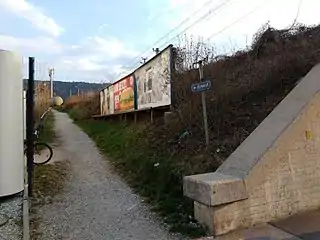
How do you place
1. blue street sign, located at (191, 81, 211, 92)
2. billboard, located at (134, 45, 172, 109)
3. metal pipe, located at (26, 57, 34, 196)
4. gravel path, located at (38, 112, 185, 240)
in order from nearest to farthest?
gravel path, located at (38, 112, 185, 240)
blue street sign, located at (191, 81, 211, 92)
metal pipe, located at (26, 57, 34, 196)
billboard, located at (134, 45, 172, 109)

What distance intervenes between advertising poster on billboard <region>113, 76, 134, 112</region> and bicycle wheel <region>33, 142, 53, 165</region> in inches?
188

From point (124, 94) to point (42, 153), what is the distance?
22.0 feet

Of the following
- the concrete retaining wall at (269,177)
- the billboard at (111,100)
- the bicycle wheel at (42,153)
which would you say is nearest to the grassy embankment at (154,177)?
the concrete retaining wall at (269,177)

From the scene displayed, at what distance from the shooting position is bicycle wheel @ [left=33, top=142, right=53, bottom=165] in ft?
35.4

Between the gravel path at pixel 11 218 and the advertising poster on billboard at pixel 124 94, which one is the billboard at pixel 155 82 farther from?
the gravel path at pixel 11 218

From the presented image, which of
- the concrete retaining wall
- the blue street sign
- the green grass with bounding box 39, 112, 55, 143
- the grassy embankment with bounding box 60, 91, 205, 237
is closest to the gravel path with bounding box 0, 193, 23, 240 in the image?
the grassy embankment with bounding box 60, 91, 205, 237

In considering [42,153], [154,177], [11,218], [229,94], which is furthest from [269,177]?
[42,153]

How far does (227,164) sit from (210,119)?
283 cm

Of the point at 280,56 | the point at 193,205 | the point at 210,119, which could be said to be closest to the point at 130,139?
the point at 210,119

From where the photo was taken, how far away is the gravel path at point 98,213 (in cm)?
527

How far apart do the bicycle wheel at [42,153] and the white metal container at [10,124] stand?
3.35 metres

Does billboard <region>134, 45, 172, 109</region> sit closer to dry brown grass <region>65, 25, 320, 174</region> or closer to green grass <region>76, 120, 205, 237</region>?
dry brown grass <region>65, 25, 320, 174</region>

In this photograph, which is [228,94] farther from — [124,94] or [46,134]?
[46,134]

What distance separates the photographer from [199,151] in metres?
7.28
